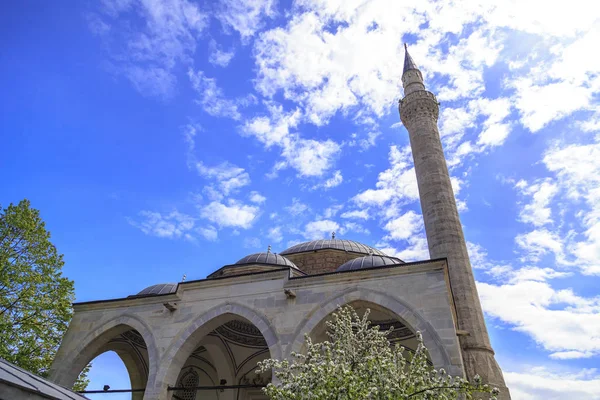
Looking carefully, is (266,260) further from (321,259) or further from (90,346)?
(90,346)

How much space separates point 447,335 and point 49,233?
10.9 meters

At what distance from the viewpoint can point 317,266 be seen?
14.6 metres

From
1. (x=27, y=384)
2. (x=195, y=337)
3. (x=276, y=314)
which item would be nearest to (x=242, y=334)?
(x=195, y=337)

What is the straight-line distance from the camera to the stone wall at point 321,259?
1451 centimetres

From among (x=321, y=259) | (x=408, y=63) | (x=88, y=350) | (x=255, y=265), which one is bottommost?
(x=88, y=350)

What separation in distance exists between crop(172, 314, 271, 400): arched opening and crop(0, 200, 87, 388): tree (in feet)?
11.8

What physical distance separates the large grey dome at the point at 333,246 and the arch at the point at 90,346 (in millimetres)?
7030

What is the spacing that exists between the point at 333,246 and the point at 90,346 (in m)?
8.73

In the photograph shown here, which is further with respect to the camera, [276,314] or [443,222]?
[443,222]

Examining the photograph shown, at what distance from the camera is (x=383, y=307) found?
316 inches

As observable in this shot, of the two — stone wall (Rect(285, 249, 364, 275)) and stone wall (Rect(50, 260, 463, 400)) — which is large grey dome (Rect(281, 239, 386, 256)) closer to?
stone wall (Rect(285, 249, 364, 275))

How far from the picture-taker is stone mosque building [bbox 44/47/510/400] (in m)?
8.00

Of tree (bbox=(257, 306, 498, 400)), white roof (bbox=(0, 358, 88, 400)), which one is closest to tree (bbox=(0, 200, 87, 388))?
white roof (bbox=(0, 358, 88, 400))

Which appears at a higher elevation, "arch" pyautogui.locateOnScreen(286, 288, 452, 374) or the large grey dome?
the large grey dome
